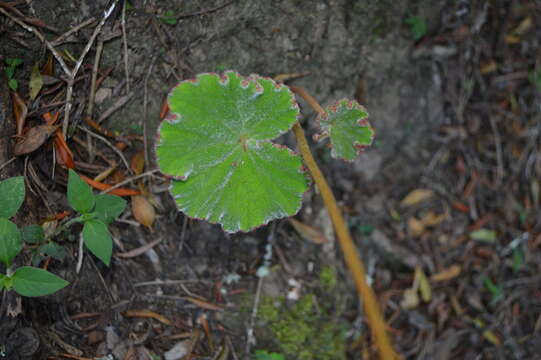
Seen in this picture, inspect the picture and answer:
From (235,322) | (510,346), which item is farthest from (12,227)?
(510,346)

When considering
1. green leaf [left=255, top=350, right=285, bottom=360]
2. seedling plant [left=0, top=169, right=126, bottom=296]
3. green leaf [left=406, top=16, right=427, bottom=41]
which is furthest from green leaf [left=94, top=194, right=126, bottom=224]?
green leaf [left=406, top=16, right=427, bottom=41]

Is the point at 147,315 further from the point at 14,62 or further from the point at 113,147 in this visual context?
the point at 14,62

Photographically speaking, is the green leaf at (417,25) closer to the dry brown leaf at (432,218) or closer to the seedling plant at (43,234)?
the dry brown leaf at (432,218)

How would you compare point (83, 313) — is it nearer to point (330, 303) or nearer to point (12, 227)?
point (12, 227)

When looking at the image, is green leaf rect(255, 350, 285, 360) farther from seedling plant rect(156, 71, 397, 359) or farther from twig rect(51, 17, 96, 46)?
twig rect(51, 17, 96, 46)

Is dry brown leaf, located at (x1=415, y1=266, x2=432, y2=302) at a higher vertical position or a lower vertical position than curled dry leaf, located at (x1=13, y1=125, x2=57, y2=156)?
lower

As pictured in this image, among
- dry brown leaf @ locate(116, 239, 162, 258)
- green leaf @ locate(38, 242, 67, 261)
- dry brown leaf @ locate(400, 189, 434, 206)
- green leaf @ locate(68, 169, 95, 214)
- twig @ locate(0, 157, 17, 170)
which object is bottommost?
dry brown leaf @ locate(400, 189, 434, 206)

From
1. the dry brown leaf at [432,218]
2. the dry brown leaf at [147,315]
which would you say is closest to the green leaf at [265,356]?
the dry brown leaf at [147,315]
